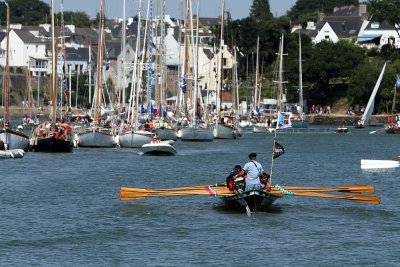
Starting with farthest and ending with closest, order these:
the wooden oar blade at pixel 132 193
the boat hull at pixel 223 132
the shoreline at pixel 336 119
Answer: the shoreline at pixel 336 119
the boat hull at pixel 223 132
the wooden oar blade at pixel 132 193

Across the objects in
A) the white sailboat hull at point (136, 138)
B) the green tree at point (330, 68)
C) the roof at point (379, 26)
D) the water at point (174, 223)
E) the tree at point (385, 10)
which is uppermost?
the tree at point (385, 10)

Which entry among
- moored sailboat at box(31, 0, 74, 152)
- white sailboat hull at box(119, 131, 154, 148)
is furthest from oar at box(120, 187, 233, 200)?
white sailboat hull at box(119, 131, 154, 148)

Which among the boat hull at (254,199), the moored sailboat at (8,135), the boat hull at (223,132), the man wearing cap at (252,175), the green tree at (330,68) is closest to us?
the man wearing cap at (252,175)

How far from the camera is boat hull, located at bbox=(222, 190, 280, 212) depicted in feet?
137

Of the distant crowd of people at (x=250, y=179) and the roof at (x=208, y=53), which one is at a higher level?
the roof at (x=208, y=53)

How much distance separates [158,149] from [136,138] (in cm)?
495

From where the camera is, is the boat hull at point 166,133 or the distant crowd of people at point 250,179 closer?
the distant crowd of people at point 250,179

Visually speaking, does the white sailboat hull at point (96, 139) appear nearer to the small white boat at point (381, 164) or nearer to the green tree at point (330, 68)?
the small white boat at point (381, 164)

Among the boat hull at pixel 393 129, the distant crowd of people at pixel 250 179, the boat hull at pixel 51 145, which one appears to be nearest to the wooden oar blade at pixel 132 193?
the distant crowd of people at pixel 250 179

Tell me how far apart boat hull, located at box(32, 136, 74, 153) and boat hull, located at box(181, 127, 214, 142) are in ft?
63.1

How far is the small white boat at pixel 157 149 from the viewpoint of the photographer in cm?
7566

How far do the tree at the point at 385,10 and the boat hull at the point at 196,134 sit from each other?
8006cm

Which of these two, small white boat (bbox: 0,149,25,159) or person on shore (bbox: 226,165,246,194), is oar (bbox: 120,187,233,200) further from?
small white boat (bbox: 0,149,25,159)

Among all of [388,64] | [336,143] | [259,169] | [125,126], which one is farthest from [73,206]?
[388,64]
